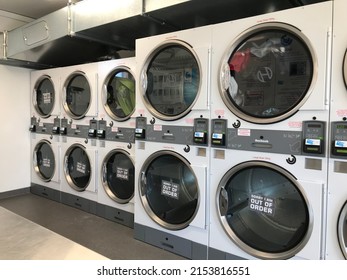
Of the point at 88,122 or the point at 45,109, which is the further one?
the point at 45,109

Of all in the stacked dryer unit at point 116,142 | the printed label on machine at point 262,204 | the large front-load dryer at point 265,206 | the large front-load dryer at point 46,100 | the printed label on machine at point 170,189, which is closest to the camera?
the large front-load dryer at point 265,206

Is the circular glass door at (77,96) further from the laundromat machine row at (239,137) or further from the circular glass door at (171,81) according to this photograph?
the circular glass door at (171,81)

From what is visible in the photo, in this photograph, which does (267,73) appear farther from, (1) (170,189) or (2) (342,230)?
(1) (170,189)

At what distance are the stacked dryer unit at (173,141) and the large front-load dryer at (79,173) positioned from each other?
96 cm

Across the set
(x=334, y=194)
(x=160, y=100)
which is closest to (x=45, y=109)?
(x=160, y=100)

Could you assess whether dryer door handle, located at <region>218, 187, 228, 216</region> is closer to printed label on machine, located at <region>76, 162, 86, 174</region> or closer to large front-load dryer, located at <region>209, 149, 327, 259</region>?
large front-load dryer, located at <region>209, 149, 327, 259</region>

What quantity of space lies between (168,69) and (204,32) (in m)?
0.48

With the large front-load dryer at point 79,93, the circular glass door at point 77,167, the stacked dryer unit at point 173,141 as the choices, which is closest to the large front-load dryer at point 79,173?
the circular glass door at point 77,167

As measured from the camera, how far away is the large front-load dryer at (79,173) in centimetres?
341

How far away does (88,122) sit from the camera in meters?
3.43

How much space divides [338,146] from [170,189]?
1.44 metres

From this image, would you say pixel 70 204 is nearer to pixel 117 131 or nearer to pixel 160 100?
pixel 117 131

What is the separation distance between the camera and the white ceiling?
3.50 meters

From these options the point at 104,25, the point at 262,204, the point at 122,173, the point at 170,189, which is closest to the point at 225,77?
the point at 262,204
